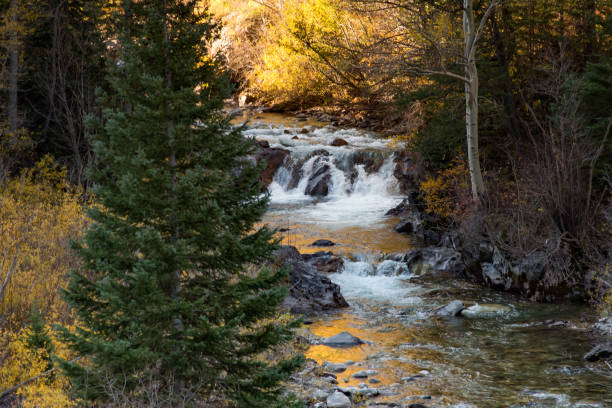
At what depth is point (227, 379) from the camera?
5.66 metres

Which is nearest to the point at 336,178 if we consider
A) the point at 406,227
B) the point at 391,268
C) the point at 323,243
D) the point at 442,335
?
the point at 406,227

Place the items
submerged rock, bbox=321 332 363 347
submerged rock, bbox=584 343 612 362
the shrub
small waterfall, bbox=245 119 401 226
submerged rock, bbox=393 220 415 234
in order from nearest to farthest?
the shrub
submerged rock, bbox=584 343 612 362
submerged rock, bbox=321 332 363 347
submerged rock, bbox=393 220 415 234
small waterfall, bbox=245 119 401 226

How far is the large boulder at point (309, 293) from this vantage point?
12.1m

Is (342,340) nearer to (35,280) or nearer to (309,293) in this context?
(309,293)

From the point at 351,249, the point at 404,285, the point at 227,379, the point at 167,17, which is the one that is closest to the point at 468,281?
the point at 404,285

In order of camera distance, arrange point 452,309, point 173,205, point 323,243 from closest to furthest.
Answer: point 173,205
point 452,309
point 323,243

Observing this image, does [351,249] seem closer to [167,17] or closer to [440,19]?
[440,19]

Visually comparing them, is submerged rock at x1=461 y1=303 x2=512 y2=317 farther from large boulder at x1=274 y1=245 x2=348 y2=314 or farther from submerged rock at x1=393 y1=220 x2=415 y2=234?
submerged rock at x1=393 y1=220 x2=415 y2=234

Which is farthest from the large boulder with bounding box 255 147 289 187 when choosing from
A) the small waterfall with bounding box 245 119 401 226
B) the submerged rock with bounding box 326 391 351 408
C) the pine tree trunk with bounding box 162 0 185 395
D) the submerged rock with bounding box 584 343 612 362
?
the pine tree trunk with bounding box 162 0 185 395

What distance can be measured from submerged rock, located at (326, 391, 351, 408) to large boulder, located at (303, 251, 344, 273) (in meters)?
7.48

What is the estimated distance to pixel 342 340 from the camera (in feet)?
33.1

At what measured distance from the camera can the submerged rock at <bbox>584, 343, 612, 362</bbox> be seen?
890 cm

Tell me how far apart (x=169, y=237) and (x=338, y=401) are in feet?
11.0

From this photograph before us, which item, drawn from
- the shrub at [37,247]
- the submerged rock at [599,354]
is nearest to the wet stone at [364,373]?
the submerged rock at [599,354]
